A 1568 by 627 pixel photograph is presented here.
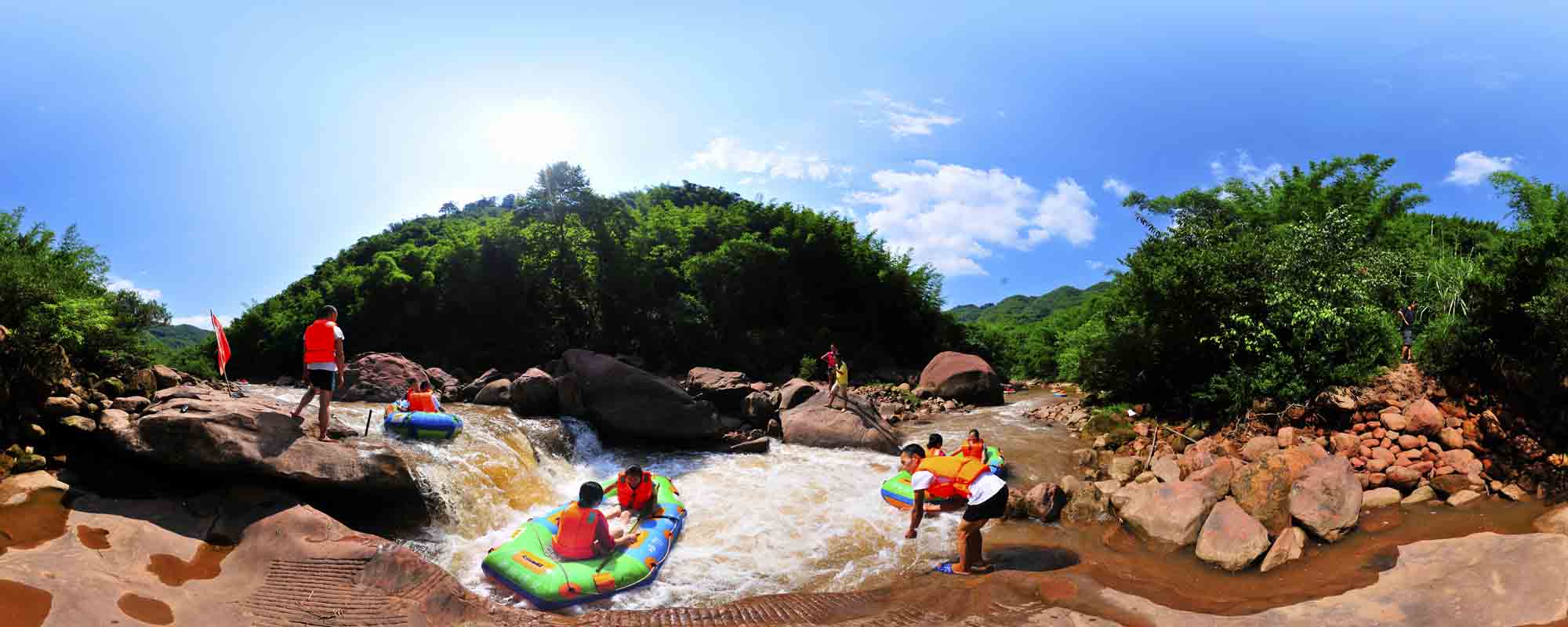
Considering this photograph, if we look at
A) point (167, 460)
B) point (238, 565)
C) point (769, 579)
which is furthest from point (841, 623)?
point (167, 460)

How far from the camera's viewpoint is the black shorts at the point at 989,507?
23.8 feet

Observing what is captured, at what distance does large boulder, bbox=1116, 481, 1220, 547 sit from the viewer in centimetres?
799

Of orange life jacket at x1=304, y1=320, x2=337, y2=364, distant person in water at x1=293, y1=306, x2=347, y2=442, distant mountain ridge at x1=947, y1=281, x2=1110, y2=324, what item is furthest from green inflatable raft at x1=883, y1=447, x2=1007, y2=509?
distant mountain ridge at x1=947, y1=281, x2=1110, y2=324

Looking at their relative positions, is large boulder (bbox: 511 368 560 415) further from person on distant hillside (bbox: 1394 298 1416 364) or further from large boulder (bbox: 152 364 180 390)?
person on distant hillside (bbox: 1394 298 1416 364)

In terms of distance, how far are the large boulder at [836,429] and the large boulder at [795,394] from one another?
1927 millimetres

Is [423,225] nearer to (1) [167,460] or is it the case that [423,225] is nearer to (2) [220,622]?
(1) [167,460]

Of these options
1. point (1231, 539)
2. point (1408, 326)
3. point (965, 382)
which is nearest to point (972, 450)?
point (1231, 539)

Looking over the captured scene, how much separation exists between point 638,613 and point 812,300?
2541 centimetres

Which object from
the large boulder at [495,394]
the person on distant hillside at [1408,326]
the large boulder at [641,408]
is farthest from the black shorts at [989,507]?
the large boulder at [495,394]

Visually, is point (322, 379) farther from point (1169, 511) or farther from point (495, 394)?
point (1169, 511)

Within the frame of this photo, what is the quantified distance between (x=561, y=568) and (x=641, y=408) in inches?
269

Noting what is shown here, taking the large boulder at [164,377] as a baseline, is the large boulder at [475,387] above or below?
below

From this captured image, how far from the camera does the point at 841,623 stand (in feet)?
20.6

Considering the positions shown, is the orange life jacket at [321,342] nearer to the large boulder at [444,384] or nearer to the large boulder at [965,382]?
the large boulder at [444,384]
